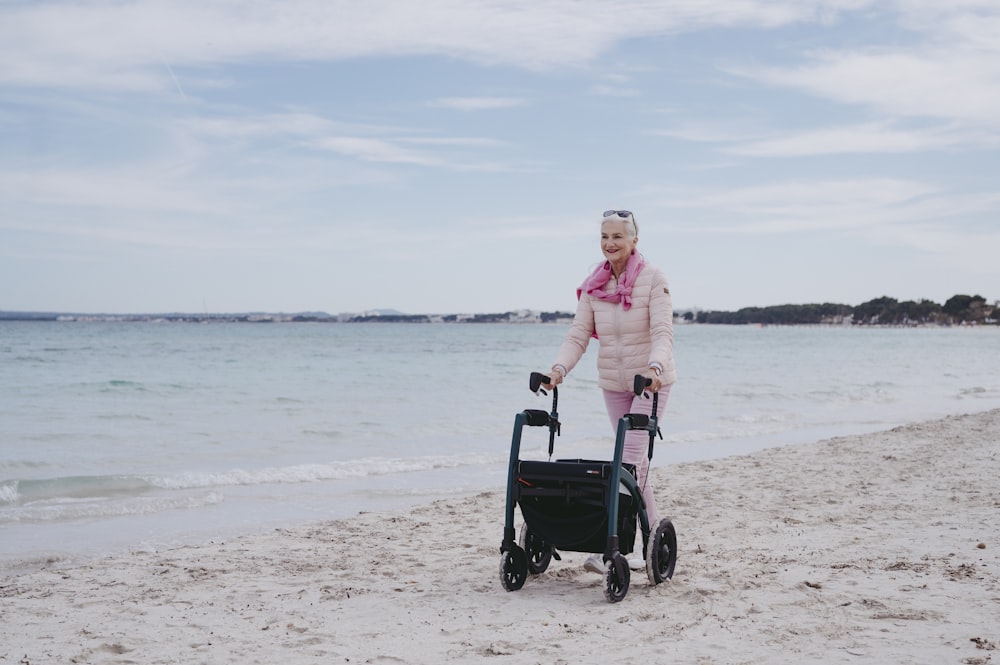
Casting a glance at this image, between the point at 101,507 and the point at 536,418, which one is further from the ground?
the point at 536,418

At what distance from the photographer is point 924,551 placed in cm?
499

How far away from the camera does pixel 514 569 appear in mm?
4492

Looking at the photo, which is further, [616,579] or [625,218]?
[625,218]

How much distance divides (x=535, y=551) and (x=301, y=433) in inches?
343

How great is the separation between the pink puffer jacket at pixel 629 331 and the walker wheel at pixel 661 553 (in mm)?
759

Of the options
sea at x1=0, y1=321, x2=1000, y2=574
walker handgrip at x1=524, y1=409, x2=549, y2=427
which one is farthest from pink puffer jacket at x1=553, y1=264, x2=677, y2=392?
sea at x1=0, y1=321, x2=1000, y2=574

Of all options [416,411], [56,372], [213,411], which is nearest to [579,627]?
[416,411]

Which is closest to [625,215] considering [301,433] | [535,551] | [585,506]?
[585,506]

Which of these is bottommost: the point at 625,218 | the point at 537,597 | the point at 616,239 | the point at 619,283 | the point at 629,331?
the point at 537,597

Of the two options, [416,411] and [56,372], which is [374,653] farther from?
[56,372]

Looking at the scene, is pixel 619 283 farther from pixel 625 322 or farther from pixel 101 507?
pixel 101 507

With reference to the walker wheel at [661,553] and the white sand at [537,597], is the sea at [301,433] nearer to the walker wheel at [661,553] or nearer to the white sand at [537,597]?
the white sand at [537,597]

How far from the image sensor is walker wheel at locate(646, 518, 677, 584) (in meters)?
4.44

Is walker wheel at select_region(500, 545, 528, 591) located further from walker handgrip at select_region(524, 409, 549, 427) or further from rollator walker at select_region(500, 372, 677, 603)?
walker handgrip at select_region(524, 409, 549, 427)
